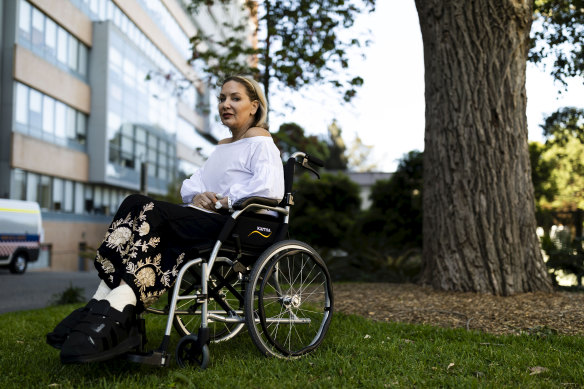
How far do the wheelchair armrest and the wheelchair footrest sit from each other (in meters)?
0.87

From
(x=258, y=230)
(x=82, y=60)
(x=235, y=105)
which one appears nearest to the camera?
(x=258, y=230)

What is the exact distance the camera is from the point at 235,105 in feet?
12.2

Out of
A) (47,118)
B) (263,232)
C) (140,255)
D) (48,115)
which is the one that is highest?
(48,115)

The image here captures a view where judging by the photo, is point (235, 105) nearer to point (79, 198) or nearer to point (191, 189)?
point (191, 189)

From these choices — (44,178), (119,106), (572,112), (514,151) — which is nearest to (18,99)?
(44,178)

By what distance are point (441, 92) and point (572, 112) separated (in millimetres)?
6865

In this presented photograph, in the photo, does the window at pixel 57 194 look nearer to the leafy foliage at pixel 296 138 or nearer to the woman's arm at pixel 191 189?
the leafy foliage at pixel 296 138

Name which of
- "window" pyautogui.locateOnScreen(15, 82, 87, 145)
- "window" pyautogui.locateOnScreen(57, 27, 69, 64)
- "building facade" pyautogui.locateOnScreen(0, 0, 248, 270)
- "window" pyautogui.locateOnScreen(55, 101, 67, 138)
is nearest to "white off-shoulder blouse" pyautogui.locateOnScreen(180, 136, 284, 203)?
"building facade" pyautogui.locateOnScreen(0, 0, 248, 270)

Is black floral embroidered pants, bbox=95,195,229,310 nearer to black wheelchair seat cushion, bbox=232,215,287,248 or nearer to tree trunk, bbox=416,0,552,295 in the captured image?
black wheelchair seat cushion, bbox=232,215,287,248

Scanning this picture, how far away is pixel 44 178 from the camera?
85.6 ft

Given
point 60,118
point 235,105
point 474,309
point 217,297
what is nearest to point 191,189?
point 235,105

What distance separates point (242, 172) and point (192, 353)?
1.15m

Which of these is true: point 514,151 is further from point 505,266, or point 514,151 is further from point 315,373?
point 315,373

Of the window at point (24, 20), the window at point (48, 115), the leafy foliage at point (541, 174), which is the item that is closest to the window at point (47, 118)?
the window at point (48, 115)
